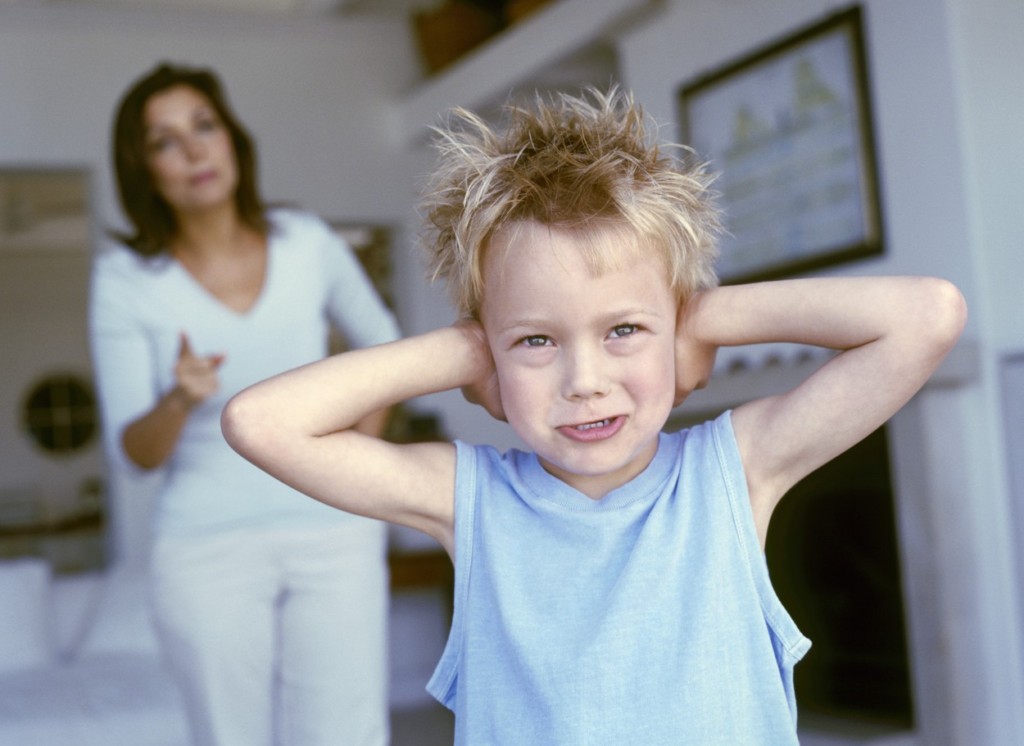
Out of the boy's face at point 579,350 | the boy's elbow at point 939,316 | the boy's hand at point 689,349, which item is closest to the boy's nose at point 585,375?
the boy's face at point 579,350

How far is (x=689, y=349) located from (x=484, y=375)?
0.18m

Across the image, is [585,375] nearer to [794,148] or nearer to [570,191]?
[570,191]

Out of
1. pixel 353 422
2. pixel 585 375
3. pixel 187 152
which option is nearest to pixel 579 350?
pixel 585 375

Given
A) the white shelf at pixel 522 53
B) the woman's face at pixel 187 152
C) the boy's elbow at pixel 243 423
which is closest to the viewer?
the boy's elbow at pixel 243 423

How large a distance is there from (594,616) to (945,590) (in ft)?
6.36

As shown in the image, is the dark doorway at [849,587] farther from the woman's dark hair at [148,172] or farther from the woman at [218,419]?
the woman's dark hair at [148,172]

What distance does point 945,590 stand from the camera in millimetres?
2709

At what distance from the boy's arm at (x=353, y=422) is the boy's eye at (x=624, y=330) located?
145 millimetres

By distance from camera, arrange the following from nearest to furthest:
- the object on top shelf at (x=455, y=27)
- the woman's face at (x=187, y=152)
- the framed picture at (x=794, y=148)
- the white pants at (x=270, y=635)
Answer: the white pants at (x=270, y=635)
the woman's face at (x=187, y=152)
the framed picture at (x=794, y=148)
the object on top shelf at (x=455, y=27)

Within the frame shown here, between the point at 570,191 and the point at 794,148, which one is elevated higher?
the point at 794,148

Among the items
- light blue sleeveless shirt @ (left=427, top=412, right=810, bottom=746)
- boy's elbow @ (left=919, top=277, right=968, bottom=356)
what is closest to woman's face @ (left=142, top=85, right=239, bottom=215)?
light blue sleeveless shirt @ (left=427, top=412, right=810, bottom=746)

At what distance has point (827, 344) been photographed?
1047 millimetres

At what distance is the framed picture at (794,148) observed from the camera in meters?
3.08

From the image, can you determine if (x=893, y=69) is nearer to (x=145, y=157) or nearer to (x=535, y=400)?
(x=145, y=157)
